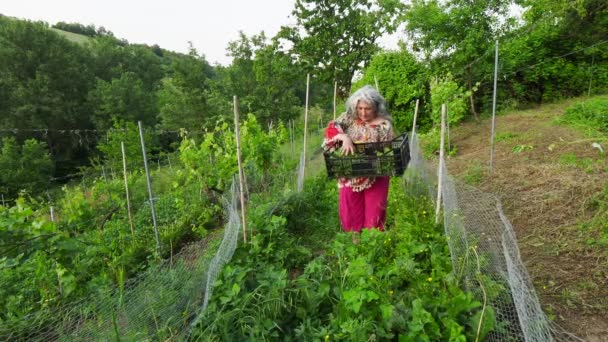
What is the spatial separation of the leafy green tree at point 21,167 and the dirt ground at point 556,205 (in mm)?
20280

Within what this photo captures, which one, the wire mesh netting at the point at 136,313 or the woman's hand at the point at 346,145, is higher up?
the woman's hand at the point at 346,145

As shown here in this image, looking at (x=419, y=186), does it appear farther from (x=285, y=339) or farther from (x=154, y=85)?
(x=154, y=85)

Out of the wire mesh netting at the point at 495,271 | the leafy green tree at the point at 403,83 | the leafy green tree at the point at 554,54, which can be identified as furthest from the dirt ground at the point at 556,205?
the leafy green tree at the point at 554,54

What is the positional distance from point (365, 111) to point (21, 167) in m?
22.5

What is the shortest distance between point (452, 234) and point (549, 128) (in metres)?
5.87

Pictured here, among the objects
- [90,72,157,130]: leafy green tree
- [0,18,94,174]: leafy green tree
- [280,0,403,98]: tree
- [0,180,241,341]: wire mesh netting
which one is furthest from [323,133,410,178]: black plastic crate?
[90,72,157,130]: leafy green tree

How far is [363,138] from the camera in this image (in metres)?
3.28

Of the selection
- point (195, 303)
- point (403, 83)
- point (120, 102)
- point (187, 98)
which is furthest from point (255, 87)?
point (195, 303)

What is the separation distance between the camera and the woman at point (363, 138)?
3148 mm

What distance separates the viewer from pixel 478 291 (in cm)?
219

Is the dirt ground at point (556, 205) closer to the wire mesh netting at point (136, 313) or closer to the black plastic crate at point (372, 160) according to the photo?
the black plastic crate at point (372, 160)

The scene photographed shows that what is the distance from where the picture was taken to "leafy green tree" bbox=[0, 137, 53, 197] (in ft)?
58.4

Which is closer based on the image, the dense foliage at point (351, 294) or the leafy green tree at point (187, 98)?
the dense foliage at point (351, 294)

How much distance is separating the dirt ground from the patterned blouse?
63.8 inches
